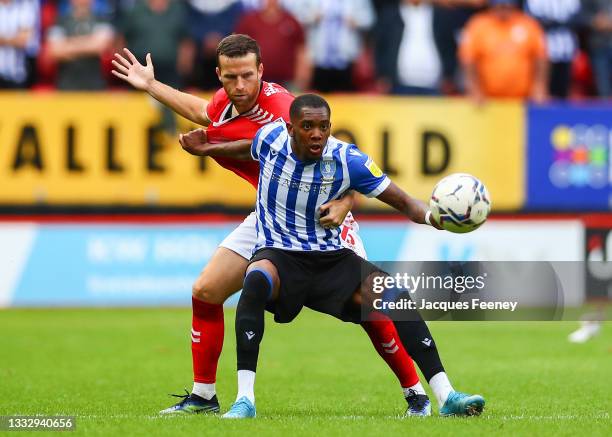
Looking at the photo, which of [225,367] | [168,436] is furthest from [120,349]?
[168,436]

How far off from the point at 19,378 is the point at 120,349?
2368 mm

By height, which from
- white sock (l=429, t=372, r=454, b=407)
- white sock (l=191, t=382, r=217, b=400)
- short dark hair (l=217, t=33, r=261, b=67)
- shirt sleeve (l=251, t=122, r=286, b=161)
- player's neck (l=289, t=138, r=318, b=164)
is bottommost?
white sock (l=191, t=382, r=217, b=400)

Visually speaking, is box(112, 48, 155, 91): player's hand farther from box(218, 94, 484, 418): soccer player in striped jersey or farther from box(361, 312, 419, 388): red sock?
box(361, 312, 419, 388): red sock

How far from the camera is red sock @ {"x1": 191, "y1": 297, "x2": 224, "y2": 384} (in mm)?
8703

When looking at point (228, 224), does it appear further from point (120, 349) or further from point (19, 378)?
point (19, 378)

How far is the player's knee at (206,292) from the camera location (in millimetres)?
8539

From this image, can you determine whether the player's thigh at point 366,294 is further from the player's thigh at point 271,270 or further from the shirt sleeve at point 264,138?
the shirt sleeve at point 264,138

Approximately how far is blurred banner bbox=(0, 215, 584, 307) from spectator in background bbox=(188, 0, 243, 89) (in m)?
2.21

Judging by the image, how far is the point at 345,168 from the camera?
8.09 metres

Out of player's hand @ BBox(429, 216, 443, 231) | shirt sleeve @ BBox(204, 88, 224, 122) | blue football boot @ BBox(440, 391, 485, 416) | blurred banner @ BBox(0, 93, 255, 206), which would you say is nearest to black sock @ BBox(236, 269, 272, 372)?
player's hand @ BBox(429, 216, 443, 231)

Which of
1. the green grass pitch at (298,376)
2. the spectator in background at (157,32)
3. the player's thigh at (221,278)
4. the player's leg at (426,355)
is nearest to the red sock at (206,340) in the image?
the player's thigh at (221,278)

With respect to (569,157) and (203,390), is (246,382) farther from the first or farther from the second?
(569,157)

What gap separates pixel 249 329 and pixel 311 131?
1206 millimetres

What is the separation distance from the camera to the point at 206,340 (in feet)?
28.7
